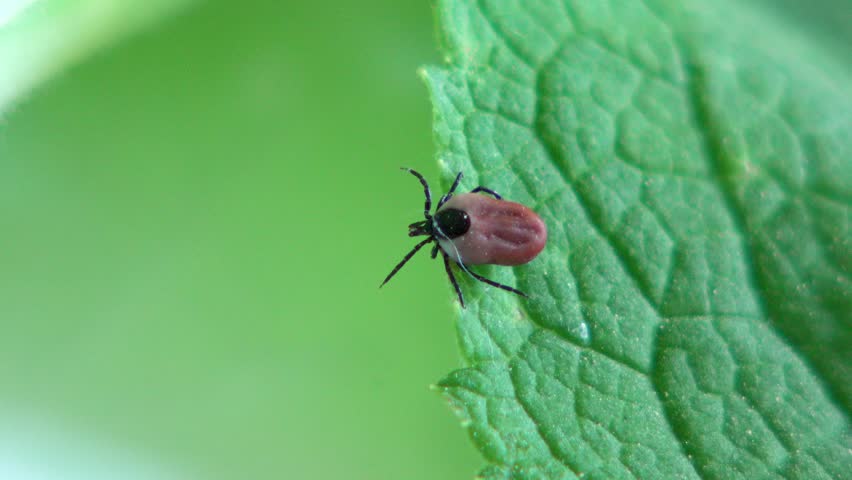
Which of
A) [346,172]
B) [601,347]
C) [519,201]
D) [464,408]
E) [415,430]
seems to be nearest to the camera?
[464,408]

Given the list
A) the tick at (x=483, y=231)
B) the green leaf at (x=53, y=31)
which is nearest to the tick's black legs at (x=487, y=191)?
the tick at (x=483, y=231)

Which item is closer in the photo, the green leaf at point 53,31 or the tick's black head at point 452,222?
the tick's black head at point 452,222

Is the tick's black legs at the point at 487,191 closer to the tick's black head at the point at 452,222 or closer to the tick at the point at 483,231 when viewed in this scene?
the tick at the point at 483,231

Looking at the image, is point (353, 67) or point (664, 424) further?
point (353, 67)

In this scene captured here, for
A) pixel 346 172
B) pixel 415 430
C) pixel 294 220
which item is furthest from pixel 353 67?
pixel 415 430

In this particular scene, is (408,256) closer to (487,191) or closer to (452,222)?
(452,222)

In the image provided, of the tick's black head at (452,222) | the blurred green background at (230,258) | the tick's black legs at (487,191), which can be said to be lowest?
the blurred green background at (230,258)

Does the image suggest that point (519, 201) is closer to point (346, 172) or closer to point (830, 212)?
point (830, 212)
